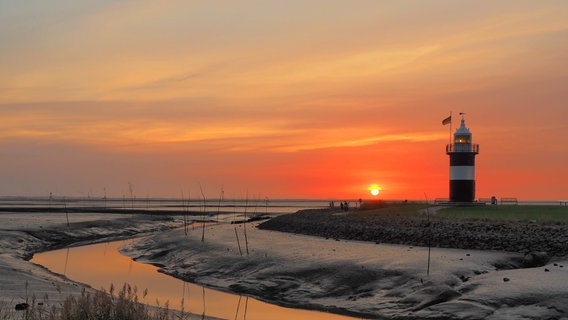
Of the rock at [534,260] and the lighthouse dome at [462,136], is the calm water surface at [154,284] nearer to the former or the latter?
the rock at [534,260]

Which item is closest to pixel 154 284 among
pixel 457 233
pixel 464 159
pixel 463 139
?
pixel 457 233

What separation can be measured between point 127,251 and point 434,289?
83.2ft

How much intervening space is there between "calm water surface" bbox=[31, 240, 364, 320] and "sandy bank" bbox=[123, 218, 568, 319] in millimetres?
1023

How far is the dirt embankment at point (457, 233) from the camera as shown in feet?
97.7

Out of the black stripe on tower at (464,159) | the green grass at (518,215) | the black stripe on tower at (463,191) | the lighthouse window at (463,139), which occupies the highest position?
the lighthouse window at (463,139)

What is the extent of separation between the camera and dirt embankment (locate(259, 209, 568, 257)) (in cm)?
2977

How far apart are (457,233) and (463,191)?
90.8ft

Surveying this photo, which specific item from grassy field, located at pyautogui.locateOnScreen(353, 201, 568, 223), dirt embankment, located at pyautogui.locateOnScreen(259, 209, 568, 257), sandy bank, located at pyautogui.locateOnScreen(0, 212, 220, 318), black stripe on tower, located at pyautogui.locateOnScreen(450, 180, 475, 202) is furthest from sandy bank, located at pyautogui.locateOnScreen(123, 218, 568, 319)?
black stripe on tower, located at pyautogui.locateOnScreen(450, 180, 475, 202)

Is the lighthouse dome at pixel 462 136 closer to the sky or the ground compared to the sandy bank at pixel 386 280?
closer to the sky

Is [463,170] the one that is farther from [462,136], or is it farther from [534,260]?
[534,260]

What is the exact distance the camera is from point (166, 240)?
140 ft

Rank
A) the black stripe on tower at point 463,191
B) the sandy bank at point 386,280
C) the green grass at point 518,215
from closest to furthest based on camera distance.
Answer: the sandy bank at point 386,280 < the green grass at point 518,215 < the black stripe on tower at point 463,191

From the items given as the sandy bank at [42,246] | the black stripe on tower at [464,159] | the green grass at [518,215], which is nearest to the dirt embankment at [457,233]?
the green grass at [518,215]

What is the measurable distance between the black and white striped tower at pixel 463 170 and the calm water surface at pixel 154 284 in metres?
35.2
